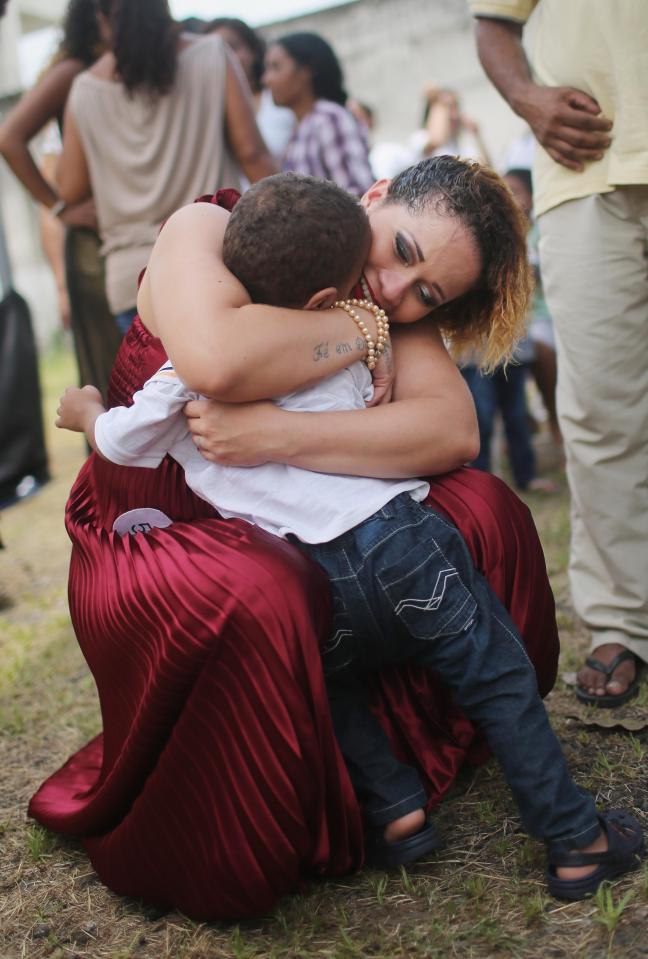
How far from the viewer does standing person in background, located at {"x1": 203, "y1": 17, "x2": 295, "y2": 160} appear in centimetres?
481

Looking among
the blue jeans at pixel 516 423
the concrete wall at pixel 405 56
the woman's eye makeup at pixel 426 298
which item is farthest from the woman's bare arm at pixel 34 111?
the concrete wall at pixel 405 56

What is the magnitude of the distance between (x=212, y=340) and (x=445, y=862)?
3.62 feet

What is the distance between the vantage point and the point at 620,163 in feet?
8.16

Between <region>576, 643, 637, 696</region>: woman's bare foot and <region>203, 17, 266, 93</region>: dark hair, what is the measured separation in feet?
11.6

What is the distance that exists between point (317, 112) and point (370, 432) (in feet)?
9.35

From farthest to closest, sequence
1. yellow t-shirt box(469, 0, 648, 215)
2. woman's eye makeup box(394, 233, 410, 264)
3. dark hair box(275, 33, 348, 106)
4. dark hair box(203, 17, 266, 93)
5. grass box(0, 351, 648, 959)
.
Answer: dark hair box(203, 17, 266, 93)
dark hair box(275, 33, 348, 106)
yellow t-shirt box(469, 0, 648, 215)
woman's eye makeup box(394, 233, 410, 264)
grass box(0, 351, 648, 959)

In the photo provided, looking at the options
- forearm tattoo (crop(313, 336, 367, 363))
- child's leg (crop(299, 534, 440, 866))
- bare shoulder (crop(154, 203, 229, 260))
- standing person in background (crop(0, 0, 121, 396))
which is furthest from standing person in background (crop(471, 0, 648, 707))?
standing person in background (crop(0, 0, 121, 396))

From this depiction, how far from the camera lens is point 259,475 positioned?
1.93 meters

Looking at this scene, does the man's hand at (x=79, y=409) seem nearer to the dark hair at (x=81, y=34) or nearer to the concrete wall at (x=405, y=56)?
the dark hair at (x=81, y=34)

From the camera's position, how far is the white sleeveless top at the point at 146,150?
11.2ft

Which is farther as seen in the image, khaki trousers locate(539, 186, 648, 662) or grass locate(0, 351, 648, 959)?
khaki trousers locate(539, 186, 648, 662)

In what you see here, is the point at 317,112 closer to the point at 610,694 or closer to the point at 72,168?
the point at 72,168

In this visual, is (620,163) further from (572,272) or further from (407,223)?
(407,223)

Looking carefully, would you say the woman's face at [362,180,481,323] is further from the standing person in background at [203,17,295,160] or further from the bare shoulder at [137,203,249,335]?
the standing person in background at [203,17,295,160]
